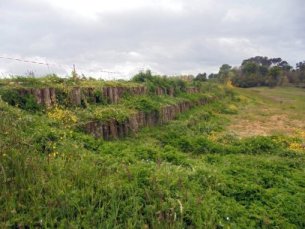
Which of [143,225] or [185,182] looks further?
[185,182]

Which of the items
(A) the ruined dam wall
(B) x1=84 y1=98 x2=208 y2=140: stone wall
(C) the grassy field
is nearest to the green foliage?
(A) the ruined dam wall

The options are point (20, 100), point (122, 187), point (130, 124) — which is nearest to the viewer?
point (122, 187)

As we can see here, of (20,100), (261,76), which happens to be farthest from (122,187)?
(261,76)

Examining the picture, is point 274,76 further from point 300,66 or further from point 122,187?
point 122,187

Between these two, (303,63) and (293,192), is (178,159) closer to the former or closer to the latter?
(293,192)

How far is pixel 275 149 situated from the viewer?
8844 millimetres

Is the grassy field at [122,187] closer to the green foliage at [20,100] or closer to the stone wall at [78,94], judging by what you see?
the green foliage at [20,100]

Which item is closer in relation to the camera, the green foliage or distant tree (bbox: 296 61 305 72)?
the green foliage

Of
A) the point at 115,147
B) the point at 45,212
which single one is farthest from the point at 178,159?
the point at 45,212

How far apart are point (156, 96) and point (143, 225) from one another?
9461 millimetres

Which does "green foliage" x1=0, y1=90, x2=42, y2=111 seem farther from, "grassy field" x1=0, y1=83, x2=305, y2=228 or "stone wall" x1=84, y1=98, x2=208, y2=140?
"stone wall" x1=84, y1=98, x2=208, y2=140

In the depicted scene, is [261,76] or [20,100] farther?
[261,76]

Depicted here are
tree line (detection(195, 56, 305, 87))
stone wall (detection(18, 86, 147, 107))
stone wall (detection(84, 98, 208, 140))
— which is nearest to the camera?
stone wall (detection(18, 86, 147, 107))

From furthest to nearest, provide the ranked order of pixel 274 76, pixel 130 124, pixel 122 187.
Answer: pixel 274 76
pixel 130 124
pixel 122 187
